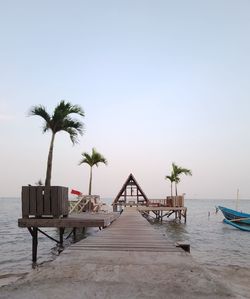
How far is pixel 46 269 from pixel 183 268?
7.05ft

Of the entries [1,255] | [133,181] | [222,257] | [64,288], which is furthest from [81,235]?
[64,288]

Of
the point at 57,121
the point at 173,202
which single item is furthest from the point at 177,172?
the point at 57,121

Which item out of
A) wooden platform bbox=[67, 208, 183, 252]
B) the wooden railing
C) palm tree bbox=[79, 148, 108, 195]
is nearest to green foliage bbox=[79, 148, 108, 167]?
palm tree bbox=[79, 148, 108, 195]

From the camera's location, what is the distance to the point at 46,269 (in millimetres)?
4508

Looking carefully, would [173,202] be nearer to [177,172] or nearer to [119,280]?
[177,172]

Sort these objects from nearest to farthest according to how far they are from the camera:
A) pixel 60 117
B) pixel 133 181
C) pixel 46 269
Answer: pixel 46 269 → pixel 60 117 → pixel 133 181

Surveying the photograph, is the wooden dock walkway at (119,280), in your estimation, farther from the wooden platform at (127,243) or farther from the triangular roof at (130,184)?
the triangular roof at (130,184)

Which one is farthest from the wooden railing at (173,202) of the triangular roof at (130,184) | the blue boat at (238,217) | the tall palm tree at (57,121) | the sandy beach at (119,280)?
the sandy beach at (119,280)

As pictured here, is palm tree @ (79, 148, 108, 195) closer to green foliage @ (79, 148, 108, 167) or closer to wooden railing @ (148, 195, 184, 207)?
green foliage @ (79, 148, 108, 167)

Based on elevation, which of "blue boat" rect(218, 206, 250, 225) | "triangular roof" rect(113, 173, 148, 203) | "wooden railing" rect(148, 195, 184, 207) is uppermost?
"triangular roof" rect(113, 173, 148, 203)

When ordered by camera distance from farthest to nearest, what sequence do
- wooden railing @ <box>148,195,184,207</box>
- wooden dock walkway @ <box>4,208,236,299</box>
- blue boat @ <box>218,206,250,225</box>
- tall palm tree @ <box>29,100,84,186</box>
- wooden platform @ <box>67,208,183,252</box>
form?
wooden railing @ <box>148,195,184,207</box>, blue boat @ <box>218,206,250,225</box>, tall palm tree @ <box>29,100,84,186</box>, wooden platform @ <box>67,208,183,252</box>, wooden dock walkway @ <box>4,208,236,299</box>

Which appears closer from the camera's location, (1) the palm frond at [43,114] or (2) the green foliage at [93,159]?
(1) the palm frond at [43,114]

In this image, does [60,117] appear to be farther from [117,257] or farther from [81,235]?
[81,235]

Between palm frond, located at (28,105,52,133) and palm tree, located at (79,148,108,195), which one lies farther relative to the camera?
palm tree, located at (79,148,108,195)
